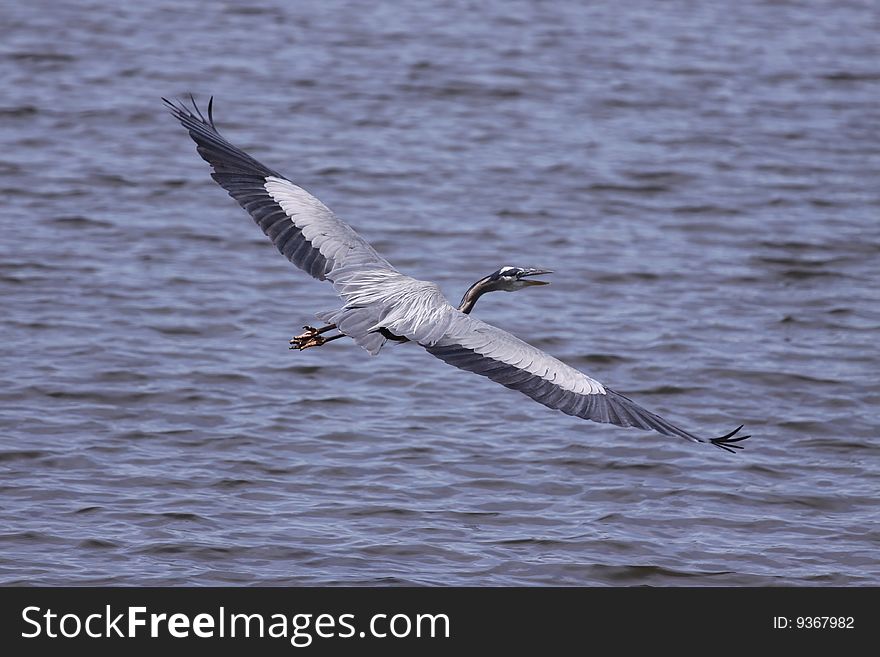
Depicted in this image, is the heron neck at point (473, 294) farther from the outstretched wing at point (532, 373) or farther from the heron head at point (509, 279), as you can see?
the outstretched wing at point (532, 373)

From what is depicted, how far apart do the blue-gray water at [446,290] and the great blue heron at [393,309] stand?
1.61m

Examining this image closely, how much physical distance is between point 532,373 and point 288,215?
6.80 feet

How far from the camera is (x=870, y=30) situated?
24.0 meters

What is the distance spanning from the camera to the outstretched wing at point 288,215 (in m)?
9.36

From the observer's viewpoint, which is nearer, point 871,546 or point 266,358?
point 871,546

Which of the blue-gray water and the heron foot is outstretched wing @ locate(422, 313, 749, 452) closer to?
the heron foot

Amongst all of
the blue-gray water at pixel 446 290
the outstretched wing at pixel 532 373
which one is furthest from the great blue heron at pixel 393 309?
the blue-gray water at pixel 446 290

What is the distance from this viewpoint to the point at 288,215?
31.4 ft

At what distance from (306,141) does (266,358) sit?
6059mm

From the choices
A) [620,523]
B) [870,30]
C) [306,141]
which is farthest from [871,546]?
[870,30]

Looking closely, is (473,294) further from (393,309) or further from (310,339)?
(310,339)
